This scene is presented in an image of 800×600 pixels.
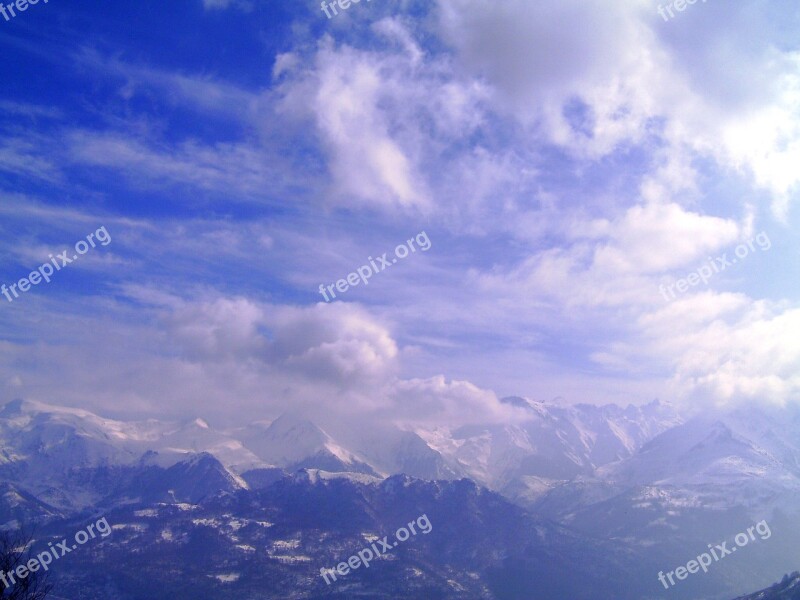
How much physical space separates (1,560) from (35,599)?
7.89m

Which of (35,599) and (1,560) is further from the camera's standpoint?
(35,599)

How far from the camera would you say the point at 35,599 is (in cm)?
5659

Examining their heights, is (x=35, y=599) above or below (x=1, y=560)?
below

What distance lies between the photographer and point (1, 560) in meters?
51.7
